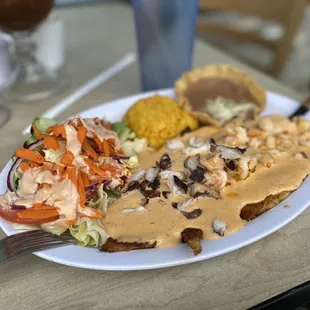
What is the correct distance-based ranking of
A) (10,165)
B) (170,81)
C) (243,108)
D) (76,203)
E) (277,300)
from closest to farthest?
(277,300)
(76,203)
(10,165)
(243,108)
(170,81)

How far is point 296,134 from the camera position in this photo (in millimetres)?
1217

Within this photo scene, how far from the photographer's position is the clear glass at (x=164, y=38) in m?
1.46

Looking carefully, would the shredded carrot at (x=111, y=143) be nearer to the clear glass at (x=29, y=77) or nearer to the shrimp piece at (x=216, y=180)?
the shrimp piece at (x=216, y=180)

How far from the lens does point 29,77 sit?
69.5 inches

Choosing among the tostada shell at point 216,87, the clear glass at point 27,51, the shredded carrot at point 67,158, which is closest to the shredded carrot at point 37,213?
the shredded carrot at point 67,158

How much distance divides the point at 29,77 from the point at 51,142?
0.85m

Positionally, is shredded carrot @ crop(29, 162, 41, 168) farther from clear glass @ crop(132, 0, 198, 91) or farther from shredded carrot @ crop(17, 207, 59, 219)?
clear glass @ crop(132, 0, 198, 91)

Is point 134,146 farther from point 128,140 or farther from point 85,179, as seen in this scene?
point 85,179

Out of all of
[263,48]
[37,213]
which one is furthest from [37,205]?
[263,48]

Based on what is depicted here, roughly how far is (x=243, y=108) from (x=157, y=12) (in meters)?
0.41

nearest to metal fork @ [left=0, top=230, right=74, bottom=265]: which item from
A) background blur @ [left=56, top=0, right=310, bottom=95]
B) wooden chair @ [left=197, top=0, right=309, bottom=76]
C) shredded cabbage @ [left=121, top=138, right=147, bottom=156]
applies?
shredded cabbage @ [left=121, top=138, right=147, bottom=156]

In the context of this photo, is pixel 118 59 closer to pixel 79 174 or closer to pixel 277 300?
pixel 79 174

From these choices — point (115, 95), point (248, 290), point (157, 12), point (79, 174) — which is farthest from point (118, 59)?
point (248, 290)

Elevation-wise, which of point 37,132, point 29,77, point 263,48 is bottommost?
point 263,48
